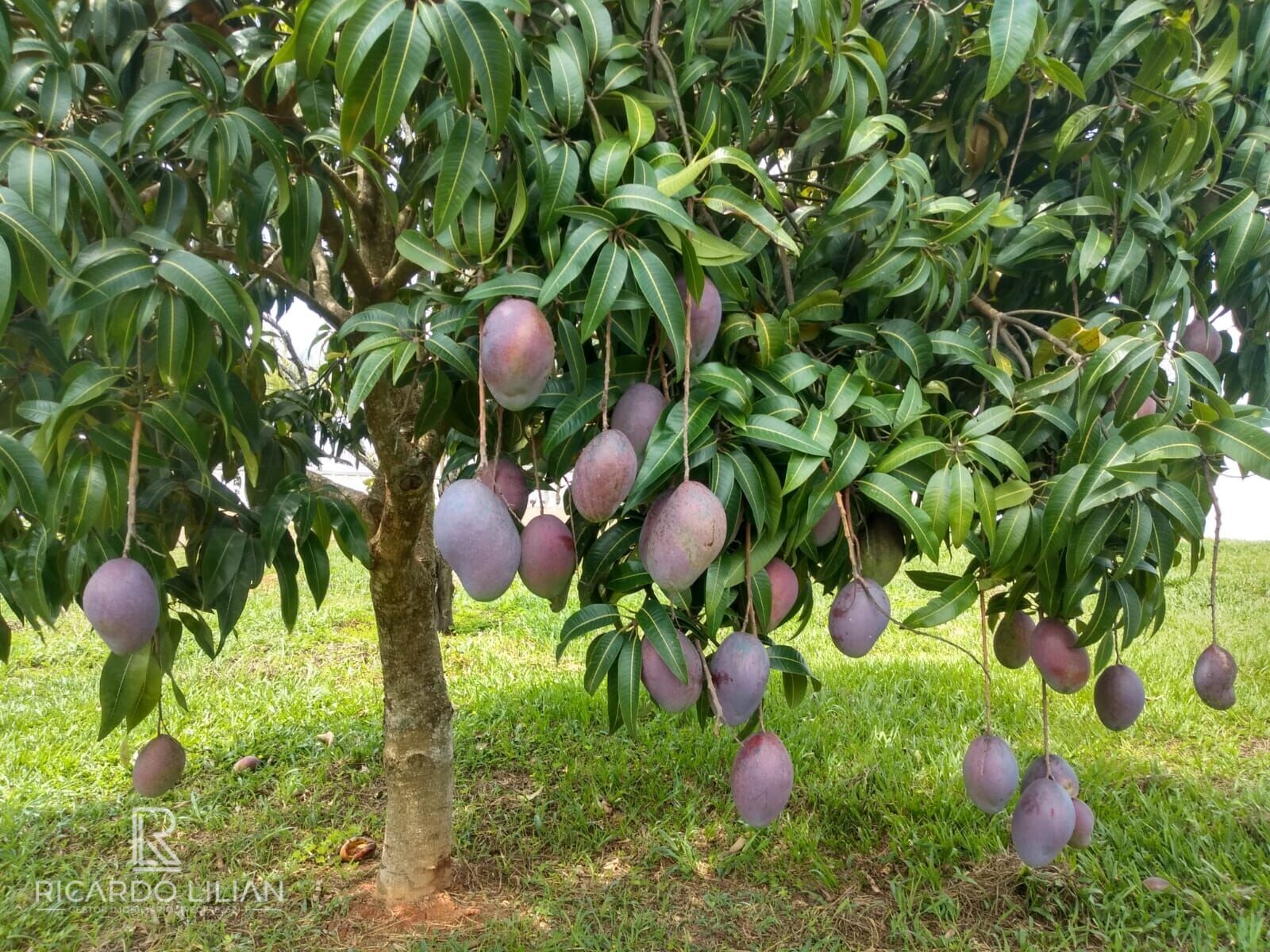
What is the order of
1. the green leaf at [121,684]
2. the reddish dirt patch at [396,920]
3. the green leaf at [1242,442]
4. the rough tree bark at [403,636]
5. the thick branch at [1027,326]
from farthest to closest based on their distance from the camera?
the reddish dirt patch at [396,920] < the rough tree bark at [403,636] < the green leaf at [121,684] < the thick branch at [1027,326] < the green leaf at [1242,442]

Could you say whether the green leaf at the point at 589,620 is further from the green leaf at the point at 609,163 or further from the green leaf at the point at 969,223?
the green leaf at the point at 969,223

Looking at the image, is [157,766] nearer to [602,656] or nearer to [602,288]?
[602,656]

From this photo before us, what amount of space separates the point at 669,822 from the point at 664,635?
6.16 feet

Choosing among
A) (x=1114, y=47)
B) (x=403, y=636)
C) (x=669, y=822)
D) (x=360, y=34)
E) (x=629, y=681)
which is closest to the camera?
(x=360, y=34)

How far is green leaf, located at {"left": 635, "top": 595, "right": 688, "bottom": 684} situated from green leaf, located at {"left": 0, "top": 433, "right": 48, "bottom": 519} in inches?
31.1

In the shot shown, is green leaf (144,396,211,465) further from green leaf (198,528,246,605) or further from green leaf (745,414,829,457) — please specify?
green leaf (745,414,829,457)

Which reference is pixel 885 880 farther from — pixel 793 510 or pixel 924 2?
pixel 924 2

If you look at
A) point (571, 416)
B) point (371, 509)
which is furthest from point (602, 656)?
point (371, 509)

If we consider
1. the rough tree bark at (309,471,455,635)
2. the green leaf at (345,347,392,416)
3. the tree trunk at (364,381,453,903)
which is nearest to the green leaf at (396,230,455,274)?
the green leaf at (345,347,392,416)

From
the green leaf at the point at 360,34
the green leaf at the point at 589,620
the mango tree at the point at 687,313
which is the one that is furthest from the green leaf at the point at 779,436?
the green leaf at the point at 360,34

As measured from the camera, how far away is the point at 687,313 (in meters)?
0.92

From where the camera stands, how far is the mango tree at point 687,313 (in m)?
0.96

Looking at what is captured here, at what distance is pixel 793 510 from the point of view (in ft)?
3.54

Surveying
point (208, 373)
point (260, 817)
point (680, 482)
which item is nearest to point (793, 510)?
point (680, 482)
